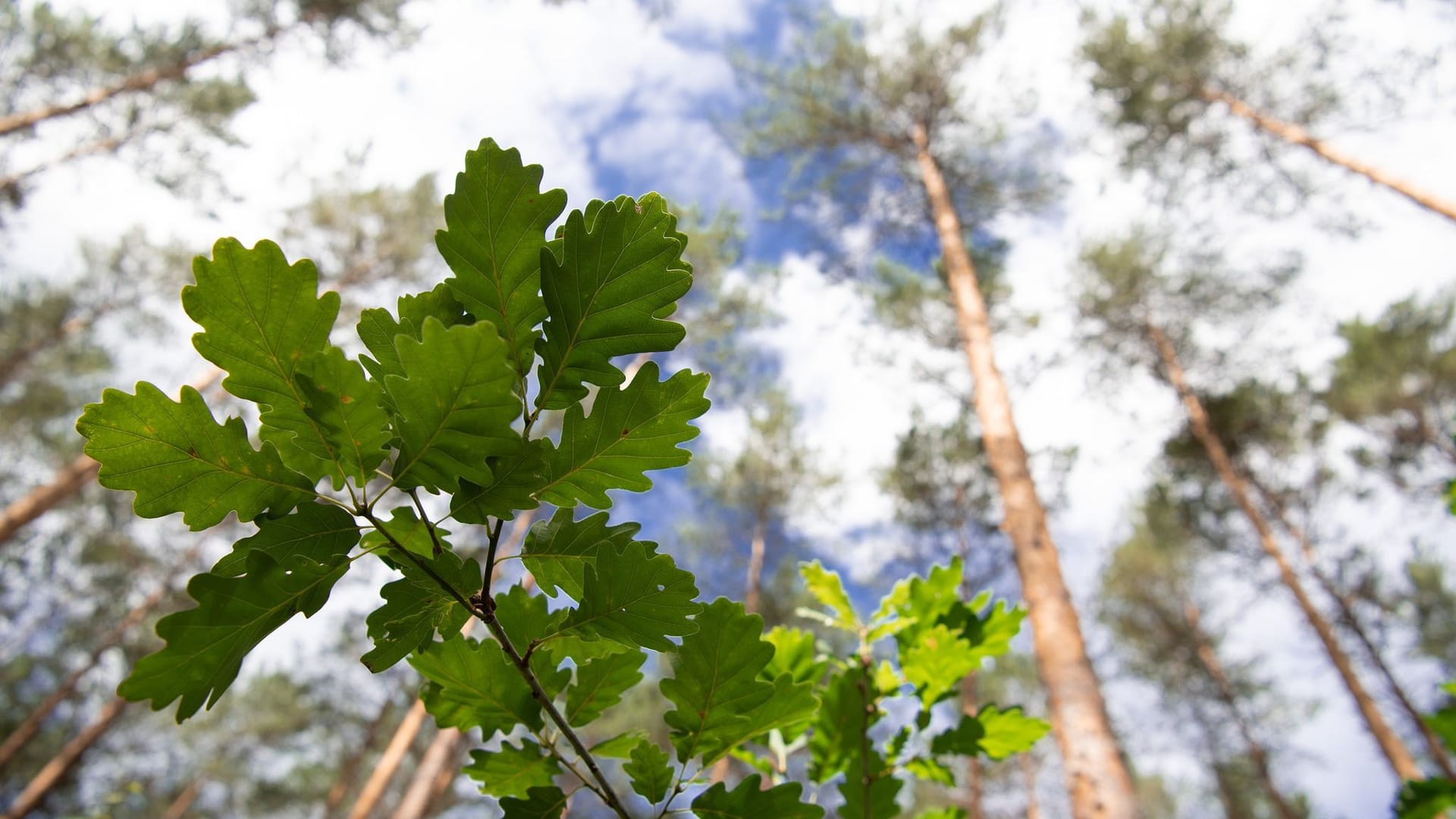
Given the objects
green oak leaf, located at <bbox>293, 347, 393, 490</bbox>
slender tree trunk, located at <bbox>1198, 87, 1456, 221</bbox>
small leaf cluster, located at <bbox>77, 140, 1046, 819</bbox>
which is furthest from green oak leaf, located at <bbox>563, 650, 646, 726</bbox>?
slender tree trunk, located at <bbox>1198, 87, 1456, 221</bbox>

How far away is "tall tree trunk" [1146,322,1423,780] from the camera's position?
9586 millimetres

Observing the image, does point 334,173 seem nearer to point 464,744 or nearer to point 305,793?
point 464,744

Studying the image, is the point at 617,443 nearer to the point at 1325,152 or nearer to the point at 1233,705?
the point at 1325,152

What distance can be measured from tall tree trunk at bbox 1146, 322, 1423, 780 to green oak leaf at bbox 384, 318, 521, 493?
34.3ft

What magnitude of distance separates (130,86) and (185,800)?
18.5 metres

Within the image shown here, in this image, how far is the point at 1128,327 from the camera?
15383 mm

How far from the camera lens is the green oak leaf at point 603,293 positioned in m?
0.58

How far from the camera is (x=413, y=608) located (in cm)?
59

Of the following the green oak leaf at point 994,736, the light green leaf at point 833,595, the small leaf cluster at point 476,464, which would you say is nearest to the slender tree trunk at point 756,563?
the light green leaf at point 833,595

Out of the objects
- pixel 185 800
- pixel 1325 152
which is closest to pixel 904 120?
pixel 1325 152

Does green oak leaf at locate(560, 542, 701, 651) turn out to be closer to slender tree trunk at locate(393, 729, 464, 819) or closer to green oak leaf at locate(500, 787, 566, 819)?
green oak leaf at locate(500, 787, 566, 819)

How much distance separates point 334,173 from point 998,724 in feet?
55.8

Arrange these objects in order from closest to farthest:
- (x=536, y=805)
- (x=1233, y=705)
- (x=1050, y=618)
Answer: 1. (x=536, y=805)
2. (x=1050, y=618)
3. (x=1233, y=705)

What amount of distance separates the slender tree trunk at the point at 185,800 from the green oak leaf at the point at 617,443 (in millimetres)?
25130
